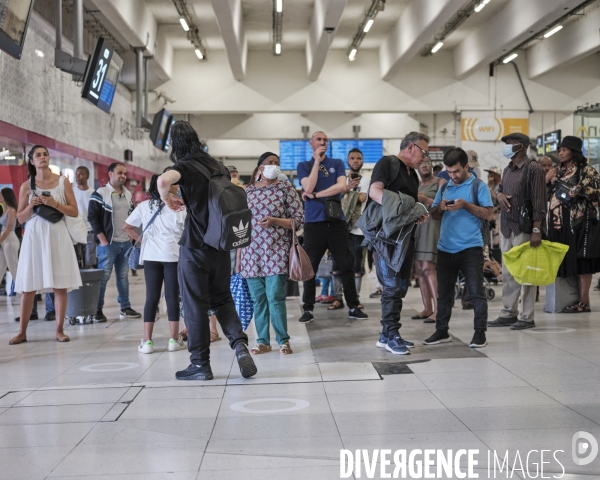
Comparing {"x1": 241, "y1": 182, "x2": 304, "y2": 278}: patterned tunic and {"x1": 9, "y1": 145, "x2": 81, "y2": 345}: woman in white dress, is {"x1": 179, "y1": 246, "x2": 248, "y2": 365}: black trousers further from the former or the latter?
{"x1": 9, "y1": 145, "x2": 81, "y2": 345}: woman in white dress

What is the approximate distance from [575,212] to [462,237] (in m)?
2.59

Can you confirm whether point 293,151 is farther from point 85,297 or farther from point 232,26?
point 85,297

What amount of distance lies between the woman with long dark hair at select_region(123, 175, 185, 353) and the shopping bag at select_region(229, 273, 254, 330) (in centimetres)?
44

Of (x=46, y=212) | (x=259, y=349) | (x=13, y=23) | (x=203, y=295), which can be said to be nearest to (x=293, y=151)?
(x=13, y=23)

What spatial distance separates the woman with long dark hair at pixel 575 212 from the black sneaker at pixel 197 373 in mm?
4303

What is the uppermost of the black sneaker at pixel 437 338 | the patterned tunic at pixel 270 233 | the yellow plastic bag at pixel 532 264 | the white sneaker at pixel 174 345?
the patterned tunic at pixel 270 233

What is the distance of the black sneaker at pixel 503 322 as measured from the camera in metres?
6.51

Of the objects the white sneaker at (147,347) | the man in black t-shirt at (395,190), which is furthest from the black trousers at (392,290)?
the white sneaker at (147,347)

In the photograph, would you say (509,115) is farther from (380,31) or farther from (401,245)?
(401,245)

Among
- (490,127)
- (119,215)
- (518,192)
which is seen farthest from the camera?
(490,127)

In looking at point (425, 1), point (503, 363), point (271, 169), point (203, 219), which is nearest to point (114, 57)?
point (425, 1)

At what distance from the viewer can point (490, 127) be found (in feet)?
64.7

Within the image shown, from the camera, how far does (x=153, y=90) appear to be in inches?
743

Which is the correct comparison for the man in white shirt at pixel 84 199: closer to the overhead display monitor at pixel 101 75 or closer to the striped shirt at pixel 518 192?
the overhead display monitor at pixel 101 75
